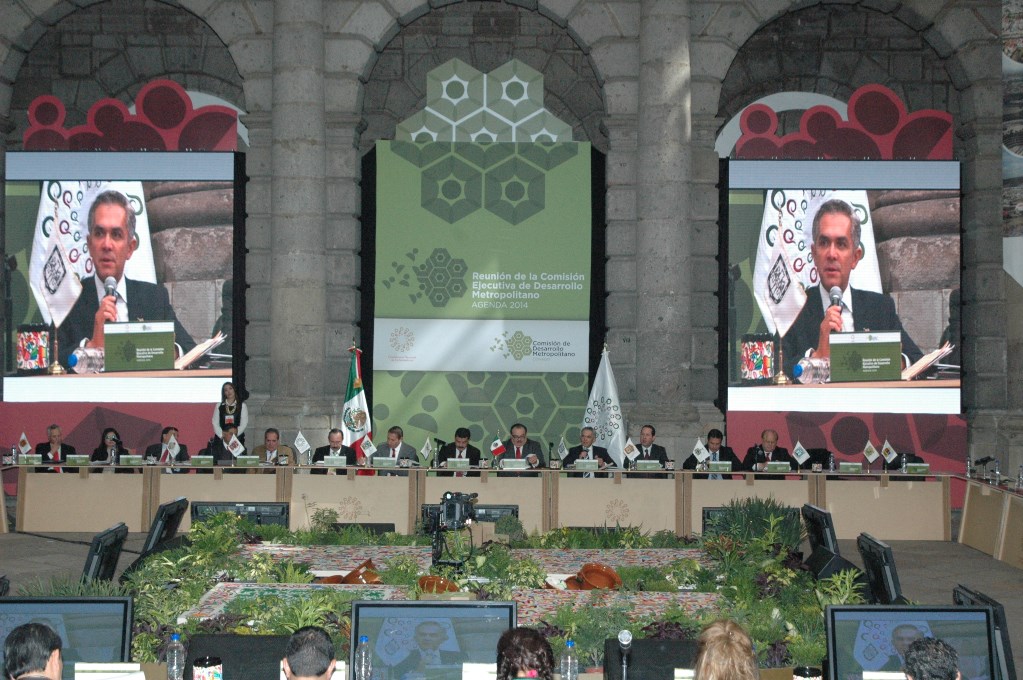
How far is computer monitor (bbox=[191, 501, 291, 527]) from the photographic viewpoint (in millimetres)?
11188

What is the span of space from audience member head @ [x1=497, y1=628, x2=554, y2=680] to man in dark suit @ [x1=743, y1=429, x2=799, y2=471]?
10.8 meters

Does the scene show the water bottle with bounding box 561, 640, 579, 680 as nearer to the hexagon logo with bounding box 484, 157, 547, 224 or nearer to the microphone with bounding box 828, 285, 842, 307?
the hexagon logo with bounding box 484, 157, 547, 224

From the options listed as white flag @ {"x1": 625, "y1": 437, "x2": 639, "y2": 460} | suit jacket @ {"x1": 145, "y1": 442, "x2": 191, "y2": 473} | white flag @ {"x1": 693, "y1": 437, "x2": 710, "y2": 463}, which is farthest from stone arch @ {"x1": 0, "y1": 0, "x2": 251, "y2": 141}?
white flag @ {"x1": 693, "y1": 437, "x2": 710, "y2": 463}

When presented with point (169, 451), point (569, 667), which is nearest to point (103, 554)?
point (569, 667)

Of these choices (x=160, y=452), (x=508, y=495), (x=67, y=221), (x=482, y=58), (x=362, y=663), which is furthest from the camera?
(x=482, y=58)

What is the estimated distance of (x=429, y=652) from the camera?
20.0 ft

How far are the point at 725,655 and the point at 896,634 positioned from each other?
1.78 m

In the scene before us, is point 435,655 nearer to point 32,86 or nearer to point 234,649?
point 234,649

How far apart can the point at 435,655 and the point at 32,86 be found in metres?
17.6

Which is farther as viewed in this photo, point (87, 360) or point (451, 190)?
point (87, 360)

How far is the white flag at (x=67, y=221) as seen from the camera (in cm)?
1847

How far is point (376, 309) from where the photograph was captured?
18156 mm

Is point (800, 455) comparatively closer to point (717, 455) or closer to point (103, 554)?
point (717, 455)

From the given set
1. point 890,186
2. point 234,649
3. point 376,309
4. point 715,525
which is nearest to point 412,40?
point 376,309
